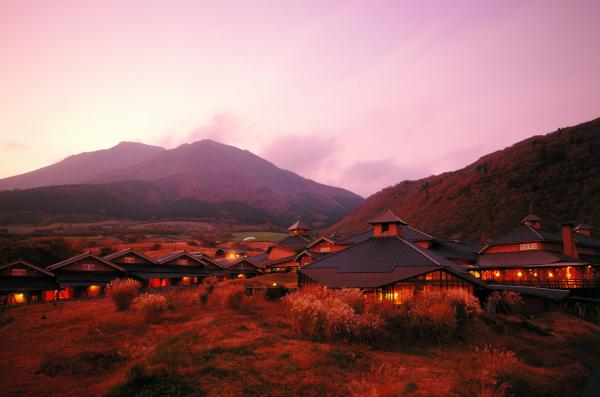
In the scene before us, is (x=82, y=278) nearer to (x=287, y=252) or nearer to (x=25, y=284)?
(x=25, y=284)

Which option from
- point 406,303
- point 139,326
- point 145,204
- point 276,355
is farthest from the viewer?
Result: point 145,204

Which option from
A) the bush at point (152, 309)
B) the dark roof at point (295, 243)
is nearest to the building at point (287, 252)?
the dark roof at point (295, 243)

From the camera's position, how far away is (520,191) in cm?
9344

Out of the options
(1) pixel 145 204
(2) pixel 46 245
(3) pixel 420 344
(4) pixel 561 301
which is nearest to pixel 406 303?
(3) pixel 420 344

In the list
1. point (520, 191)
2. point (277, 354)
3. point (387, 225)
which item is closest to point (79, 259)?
point (387, 225)

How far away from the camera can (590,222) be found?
76.8 metres

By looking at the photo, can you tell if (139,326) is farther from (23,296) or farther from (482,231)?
(482,231)

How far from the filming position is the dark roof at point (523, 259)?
51950 mm

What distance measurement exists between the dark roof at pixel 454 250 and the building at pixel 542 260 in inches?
78.4

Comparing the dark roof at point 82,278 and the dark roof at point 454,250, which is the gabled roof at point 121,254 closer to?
the dark roof at point 82,278

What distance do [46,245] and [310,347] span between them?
2508 inches

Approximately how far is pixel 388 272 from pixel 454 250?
35.8 metres

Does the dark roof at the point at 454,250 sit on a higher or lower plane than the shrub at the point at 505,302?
higher

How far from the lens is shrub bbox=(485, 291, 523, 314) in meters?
35.6
